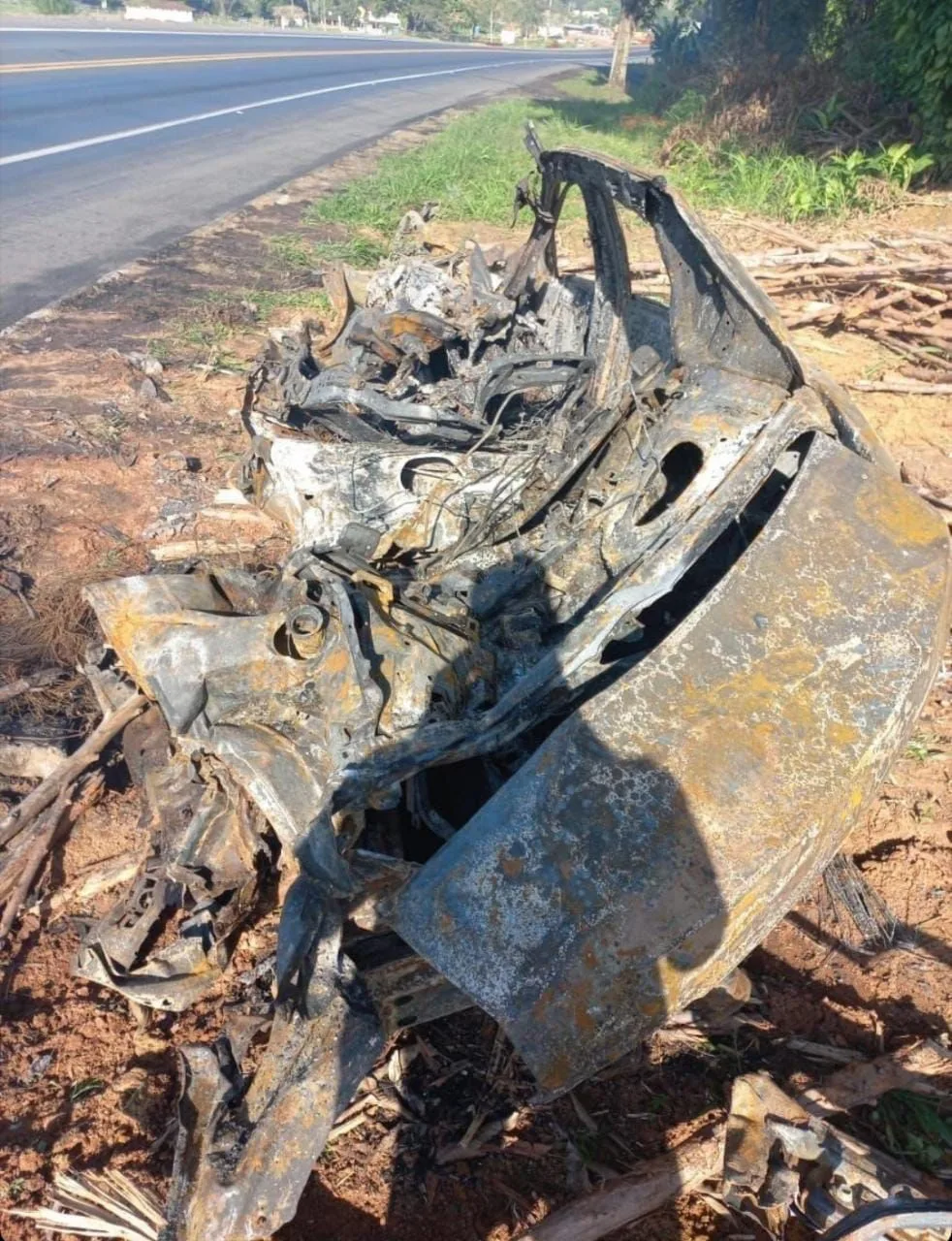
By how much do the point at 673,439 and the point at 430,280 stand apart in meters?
3.87

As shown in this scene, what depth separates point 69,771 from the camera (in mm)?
3398

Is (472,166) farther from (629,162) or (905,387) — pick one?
(905,387)

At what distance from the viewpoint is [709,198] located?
12.6 m

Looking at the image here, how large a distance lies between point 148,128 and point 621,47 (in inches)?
665

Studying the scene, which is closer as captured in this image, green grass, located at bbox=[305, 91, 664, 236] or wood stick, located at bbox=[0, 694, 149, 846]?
wood stick, located at bbox=[0, 694, 149, 846]

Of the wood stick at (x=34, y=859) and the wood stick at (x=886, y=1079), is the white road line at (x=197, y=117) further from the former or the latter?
the wood stick at (x=886, y=1079)

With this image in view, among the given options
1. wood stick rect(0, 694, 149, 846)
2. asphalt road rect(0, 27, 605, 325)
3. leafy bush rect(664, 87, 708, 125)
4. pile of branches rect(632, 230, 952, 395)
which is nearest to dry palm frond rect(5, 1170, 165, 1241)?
wood stick rect(0, 694, 149, 846)

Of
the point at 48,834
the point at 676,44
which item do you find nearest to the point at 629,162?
the point at 48,834

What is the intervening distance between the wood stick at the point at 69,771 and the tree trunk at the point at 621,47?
26.9 m

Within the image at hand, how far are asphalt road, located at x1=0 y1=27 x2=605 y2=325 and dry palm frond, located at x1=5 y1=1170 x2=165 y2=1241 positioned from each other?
738 centimetres

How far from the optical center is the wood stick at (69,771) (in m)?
3.26

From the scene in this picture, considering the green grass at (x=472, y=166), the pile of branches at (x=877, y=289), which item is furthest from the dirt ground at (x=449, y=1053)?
the green grass at (x=472, y=166)

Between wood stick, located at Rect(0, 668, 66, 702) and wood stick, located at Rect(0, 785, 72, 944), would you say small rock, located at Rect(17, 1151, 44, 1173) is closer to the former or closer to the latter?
wood stick, located at Rect(0, 785, 72, 944)

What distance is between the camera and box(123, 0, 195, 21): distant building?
121 feet
